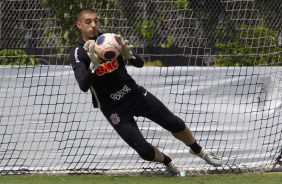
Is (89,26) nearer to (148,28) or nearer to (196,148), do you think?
(196,148)

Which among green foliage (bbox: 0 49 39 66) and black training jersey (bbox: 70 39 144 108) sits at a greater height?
black training jersey (bbox: 70 39 144 108)

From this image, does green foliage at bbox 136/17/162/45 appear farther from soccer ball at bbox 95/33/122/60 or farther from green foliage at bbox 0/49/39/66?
soccer ball at bbox 95/33/122/60

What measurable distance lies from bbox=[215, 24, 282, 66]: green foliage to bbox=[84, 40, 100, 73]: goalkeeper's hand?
2.79 meters

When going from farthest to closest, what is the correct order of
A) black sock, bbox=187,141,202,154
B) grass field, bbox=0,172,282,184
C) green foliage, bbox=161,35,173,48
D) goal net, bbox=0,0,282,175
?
green foliage, bbox=161,35,173,48, goal net, bbox=0,0,282,175, black sock, bbox=187,141,202,154, grass field, bbox=0,172,282,184

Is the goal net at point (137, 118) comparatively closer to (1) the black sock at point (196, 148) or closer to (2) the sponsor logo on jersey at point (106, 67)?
(1) the black sock at point (196, 148)

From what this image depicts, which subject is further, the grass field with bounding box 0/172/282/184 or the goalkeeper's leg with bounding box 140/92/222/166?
the grass field with bounding box 0/172/282/184

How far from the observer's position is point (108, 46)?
Result: 8.10 metres

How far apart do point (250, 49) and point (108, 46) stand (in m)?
3.03

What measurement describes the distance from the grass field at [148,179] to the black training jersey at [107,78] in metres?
1.01

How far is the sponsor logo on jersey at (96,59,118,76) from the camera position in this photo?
28.0ft

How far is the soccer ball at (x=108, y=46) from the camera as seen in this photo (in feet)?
26.6

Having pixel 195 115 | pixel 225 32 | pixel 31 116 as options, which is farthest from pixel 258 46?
pixel 31 116

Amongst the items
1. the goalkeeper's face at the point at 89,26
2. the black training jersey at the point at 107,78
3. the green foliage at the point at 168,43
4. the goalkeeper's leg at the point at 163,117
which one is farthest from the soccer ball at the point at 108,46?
the green foliage at the point at 168,43

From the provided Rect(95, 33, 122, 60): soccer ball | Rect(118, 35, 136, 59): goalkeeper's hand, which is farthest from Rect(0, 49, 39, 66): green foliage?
Rect(95, 33, 122, 60): soccer ball
